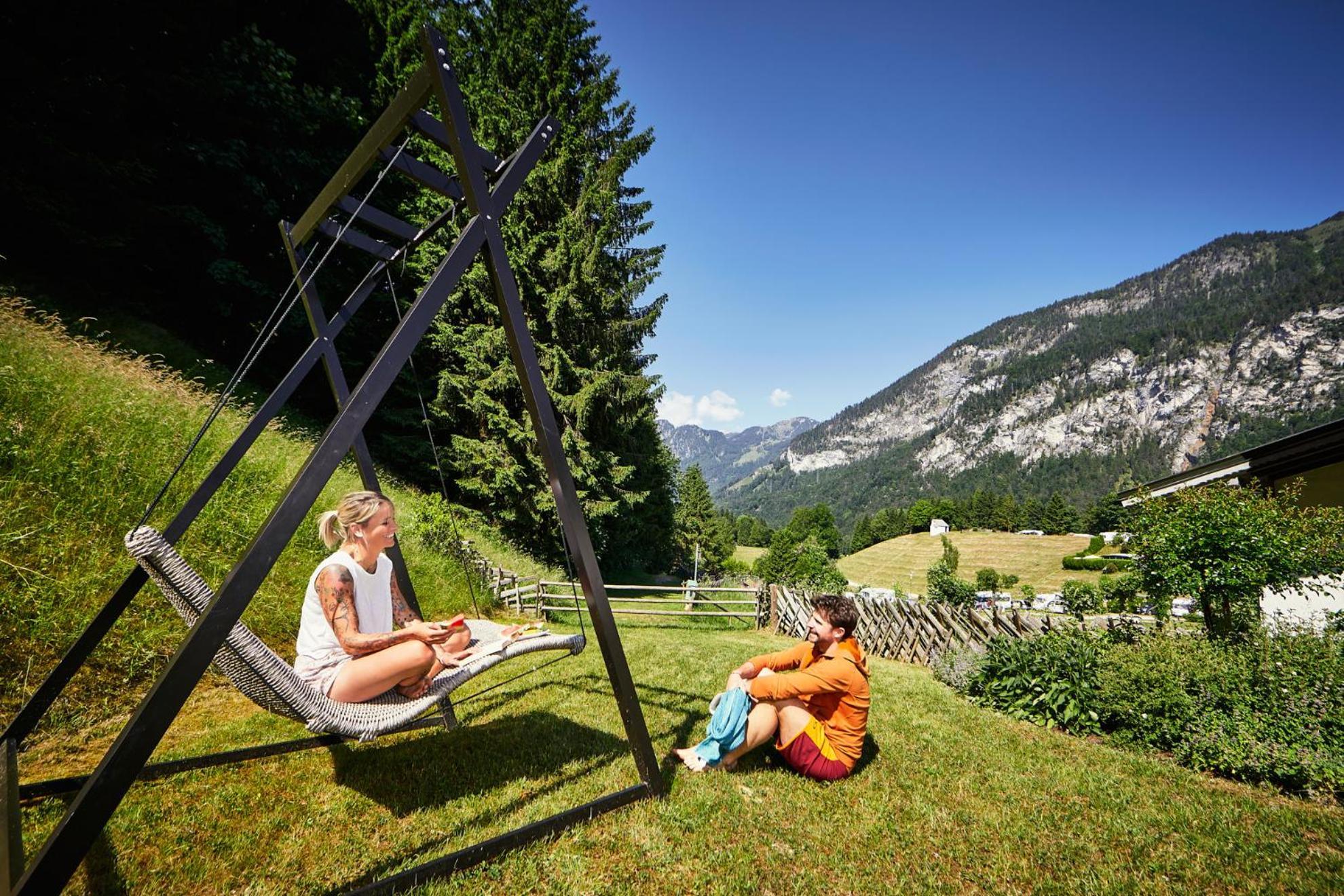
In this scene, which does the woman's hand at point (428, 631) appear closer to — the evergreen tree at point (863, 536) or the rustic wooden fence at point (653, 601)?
the rustic wooden fence at point (653, 601)

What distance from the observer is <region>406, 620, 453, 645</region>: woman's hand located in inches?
101

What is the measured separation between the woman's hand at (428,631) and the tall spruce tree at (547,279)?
1156 centimetres

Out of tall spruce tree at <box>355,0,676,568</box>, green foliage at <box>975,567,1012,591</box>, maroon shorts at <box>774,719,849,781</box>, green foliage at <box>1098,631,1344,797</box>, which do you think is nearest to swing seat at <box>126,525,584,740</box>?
maroon shorts at <box>774,719,849,781</box>

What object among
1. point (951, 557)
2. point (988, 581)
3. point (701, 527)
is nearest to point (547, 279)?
point (701, 527)

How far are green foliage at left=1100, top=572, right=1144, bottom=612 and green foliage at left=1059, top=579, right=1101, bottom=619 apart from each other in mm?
140

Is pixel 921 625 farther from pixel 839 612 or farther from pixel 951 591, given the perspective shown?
pixel 951 591

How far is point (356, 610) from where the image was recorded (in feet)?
8.98

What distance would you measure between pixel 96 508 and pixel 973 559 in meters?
78.2

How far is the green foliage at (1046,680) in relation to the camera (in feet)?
16.1

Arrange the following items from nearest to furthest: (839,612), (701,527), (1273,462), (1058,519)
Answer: (839,612) < (1273,462) < (701,527) < (1058,519)

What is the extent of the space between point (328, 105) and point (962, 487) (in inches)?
7529

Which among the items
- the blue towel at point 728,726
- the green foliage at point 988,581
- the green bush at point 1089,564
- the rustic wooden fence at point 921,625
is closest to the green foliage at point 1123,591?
the rustic wooden fence at point 921,625

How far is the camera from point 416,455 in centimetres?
1441

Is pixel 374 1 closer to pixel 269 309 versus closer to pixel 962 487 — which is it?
pixel 269 309
